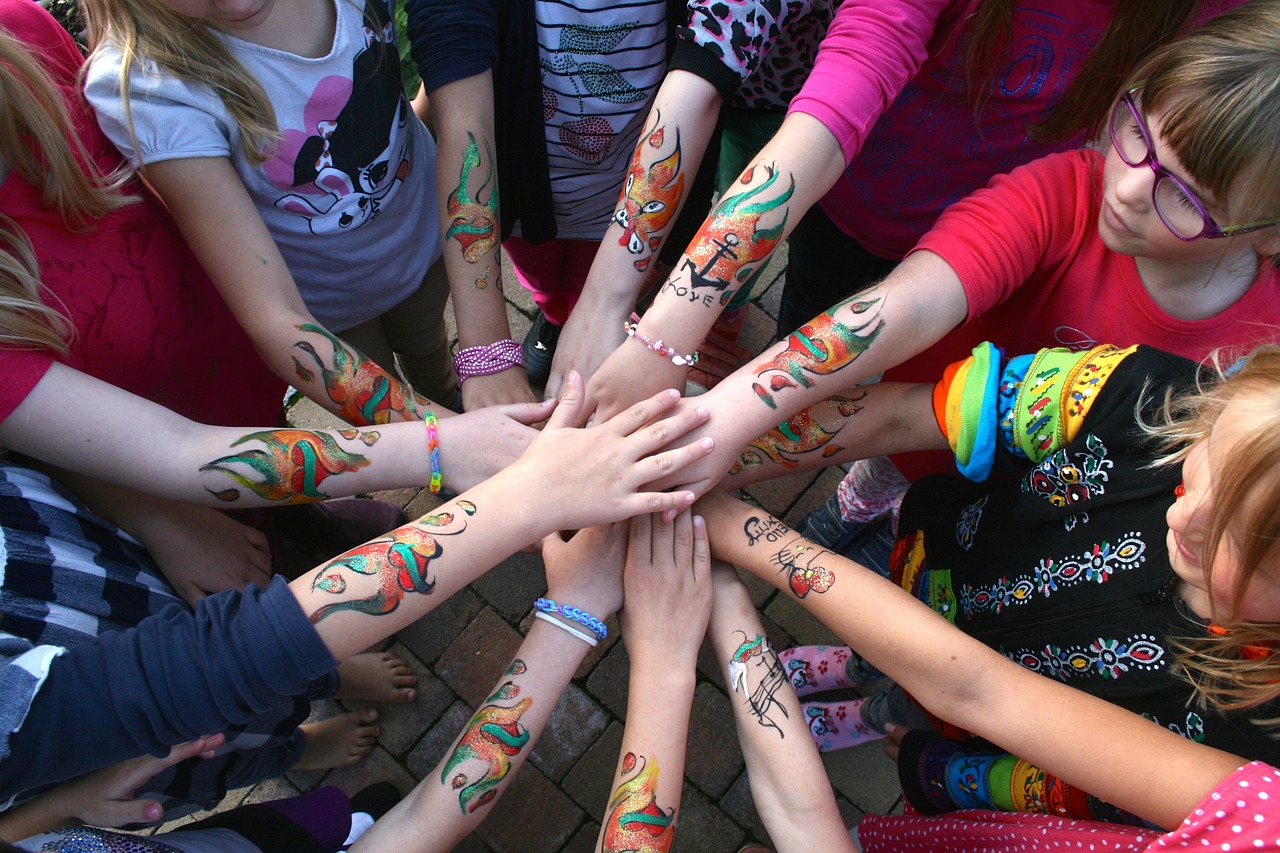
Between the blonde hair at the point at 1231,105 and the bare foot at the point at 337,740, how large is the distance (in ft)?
9.72

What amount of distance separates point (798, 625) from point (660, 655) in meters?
1.30

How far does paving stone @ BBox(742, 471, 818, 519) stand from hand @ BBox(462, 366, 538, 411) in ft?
4.41

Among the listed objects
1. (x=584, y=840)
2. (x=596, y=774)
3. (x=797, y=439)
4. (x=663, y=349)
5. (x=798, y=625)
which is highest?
(x=663, y=349)

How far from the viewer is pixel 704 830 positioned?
2799 millimetres

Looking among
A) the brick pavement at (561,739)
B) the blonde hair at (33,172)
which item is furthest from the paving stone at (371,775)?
the blonde hair at (33,172)

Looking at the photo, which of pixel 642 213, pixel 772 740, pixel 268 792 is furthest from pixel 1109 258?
pixel 268 792

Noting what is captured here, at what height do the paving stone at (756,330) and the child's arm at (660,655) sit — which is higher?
the child's arm at (660,655)

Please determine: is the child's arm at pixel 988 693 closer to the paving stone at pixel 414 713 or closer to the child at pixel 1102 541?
the child at pixel 1102 541

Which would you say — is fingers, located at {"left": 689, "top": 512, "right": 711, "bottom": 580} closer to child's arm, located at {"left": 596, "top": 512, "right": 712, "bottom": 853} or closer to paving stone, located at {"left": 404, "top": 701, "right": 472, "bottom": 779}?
child's arm, located at {"left": 596, "top": 512, "right": 712, "bottom": 853}

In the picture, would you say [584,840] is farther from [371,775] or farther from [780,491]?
[780,491]

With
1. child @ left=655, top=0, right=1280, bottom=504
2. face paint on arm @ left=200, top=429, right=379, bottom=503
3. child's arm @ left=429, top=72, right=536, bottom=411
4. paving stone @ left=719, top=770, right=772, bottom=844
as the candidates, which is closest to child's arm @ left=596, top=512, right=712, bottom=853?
child @ left=655, top=0, right=1280, bottom=504

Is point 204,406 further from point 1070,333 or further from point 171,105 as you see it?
point 1070,333

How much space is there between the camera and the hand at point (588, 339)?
2174 mm

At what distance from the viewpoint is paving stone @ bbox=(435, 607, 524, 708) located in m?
3.06
